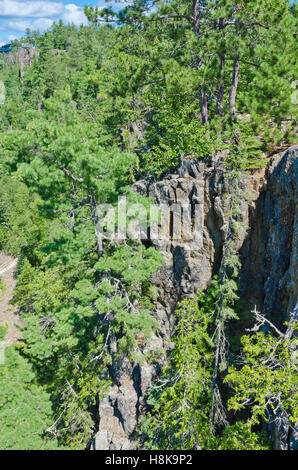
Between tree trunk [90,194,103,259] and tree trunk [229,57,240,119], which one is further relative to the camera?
tree trunk [229,57,240,119]

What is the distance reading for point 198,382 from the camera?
11.9m

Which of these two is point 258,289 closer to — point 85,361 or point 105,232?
point 105,232

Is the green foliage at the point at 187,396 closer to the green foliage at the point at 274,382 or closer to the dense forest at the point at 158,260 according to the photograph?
the dense forest at the point at 158,260

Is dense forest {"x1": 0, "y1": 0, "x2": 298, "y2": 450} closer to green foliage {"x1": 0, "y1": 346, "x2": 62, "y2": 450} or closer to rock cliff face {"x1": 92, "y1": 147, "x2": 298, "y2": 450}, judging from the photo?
green foliage {"x1": 0, "y1": 346, "x2": 62, "y2": 450}

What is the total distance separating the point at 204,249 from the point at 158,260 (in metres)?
2.36

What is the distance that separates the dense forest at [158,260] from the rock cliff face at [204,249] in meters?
0.54

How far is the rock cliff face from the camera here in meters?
11.6

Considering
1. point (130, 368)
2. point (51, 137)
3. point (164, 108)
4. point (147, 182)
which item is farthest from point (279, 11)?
point (130, 368)

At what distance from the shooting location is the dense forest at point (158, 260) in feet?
34.0

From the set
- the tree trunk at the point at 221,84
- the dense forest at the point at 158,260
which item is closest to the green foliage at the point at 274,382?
the dense forest at the point at 158,260

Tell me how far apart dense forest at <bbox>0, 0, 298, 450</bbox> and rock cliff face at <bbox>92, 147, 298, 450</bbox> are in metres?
0.54

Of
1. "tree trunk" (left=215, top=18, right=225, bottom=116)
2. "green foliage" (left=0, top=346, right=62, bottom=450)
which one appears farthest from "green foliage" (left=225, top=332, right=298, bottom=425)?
"tree trunk" (left=215, top=18, right=225, bottom=116)
